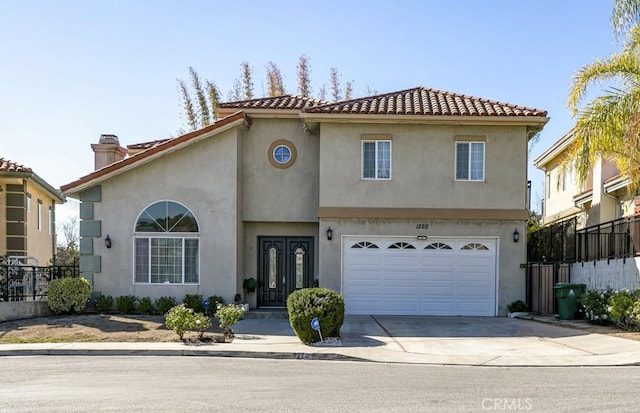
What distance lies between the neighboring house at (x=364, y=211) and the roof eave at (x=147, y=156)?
0.14 ft

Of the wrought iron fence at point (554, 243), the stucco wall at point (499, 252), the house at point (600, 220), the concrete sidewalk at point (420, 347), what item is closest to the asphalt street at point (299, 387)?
the concrete sidewalk at point (420, 347)

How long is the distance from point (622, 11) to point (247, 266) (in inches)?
509

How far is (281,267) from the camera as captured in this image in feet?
63.1

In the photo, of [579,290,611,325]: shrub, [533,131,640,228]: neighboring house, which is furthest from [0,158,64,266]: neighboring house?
[533,131,640,228]: neighboring house

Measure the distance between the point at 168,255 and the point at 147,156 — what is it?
10.0ft

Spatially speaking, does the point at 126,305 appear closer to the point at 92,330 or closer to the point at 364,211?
the point at 92,330

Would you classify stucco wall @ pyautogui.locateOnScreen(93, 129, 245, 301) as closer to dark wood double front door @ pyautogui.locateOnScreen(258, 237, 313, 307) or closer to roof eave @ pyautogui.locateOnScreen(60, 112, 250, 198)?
roof eave @ pyautogui.locateOnScreen(60, 112, 250, 198)

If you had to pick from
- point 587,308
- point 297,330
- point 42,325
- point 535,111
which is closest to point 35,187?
point 42,325

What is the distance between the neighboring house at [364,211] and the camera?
17.8m

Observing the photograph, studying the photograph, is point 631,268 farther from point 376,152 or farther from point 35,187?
point 35,187

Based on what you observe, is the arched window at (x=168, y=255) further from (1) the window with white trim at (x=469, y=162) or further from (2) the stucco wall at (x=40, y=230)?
(1) the window with white trim at (x=469, y=162)

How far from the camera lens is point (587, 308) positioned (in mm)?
15516

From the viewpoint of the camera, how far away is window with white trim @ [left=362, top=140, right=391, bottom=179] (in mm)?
18156

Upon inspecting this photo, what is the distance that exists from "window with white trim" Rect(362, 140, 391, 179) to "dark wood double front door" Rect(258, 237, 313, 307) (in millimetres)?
3026
